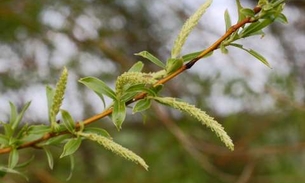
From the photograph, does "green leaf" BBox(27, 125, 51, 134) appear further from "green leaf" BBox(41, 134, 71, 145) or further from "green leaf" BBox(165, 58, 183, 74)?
"green leaf" BBox(165, 58, 183, 74)

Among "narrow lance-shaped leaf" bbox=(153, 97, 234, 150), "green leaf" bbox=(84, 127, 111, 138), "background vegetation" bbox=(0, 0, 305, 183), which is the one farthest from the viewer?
"background vegetation" bbox=(0, 0, 305, 183)

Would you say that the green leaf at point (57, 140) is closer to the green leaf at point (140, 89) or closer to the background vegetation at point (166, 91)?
the green leaf at point (140, 89)

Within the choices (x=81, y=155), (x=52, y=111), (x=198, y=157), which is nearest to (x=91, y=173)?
(x=81, y=155)

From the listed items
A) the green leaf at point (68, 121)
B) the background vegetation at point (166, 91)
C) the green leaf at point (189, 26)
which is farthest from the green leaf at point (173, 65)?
the background vegetation at point (166, 91)

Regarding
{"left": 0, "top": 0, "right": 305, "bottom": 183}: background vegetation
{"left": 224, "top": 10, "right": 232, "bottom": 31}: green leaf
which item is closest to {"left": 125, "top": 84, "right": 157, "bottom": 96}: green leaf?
{"left": 224, "top": 10, "right": 232, "bottom": 31}: green leaf

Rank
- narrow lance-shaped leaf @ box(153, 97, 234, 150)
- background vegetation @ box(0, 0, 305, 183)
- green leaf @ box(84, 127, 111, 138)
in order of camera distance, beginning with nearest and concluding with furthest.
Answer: narrow lance-shaped leaf @ box(153, 97, 234, 150)
green leaf @ box(84, 127, 111, 138)
background vegetation @ box(0, 0, 305, 183)

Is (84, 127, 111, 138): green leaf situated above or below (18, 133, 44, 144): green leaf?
below
